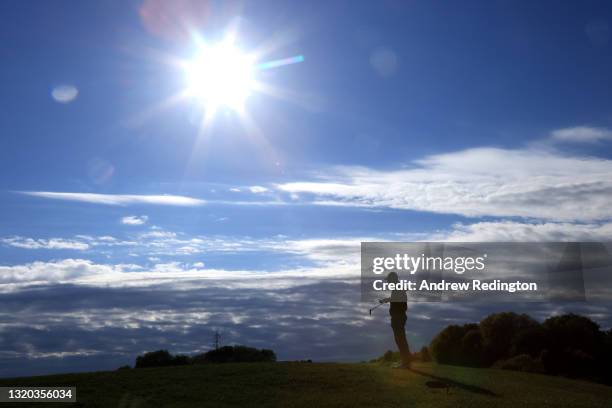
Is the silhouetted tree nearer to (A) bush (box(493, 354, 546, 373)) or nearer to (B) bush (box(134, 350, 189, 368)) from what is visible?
(A) bush (box(493, 354, 546, 373))

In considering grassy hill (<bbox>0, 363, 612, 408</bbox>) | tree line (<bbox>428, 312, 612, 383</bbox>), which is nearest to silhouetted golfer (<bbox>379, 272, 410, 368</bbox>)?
grassy hill (<bbox>0, 363, 612, 408</bbox>)

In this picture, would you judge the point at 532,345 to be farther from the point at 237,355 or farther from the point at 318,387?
the point at 318,387

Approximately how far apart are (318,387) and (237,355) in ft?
154

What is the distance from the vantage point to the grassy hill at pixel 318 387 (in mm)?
25828

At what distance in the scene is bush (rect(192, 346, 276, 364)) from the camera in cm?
7075

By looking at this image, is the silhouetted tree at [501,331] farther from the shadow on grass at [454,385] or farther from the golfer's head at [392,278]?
the shadow on grass at [454,385]

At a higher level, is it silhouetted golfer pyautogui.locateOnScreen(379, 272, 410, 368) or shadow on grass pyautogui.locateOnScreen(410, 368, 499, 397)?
silhouetted golfer pyautogui.locateOnScreen(379, 272, 410, 368)

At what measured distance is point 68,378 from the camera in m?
31.2

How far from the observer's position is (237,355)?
73688 mm

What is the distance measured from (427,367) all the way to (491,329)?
36513mm

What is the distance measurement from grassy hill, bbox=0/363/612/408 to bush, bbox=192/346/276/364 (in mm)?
37300

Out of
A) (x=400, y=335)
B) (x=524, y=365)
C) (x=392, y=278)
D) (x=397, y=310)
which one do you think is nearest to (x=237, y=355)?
(x=524, y=365)

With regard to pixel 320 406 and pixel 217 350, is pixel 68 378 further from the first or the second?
pixel 217 350

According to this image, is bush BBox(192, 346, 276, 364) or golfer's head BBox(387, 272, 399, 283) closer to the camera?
golfer's head BBox(387, 272, 399, 283)
